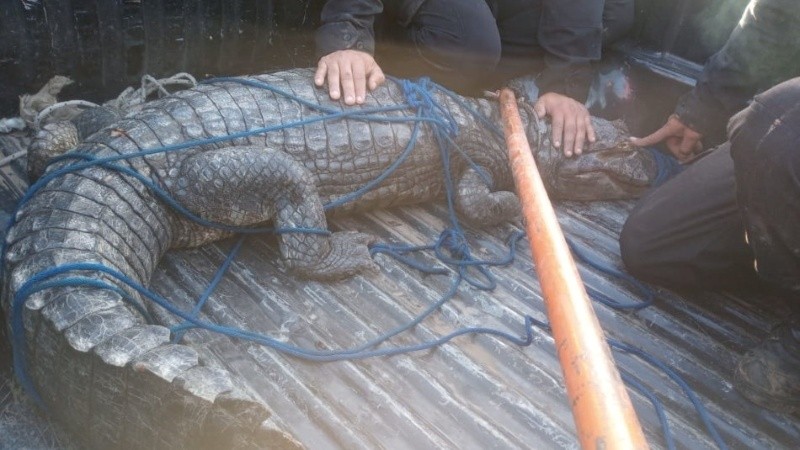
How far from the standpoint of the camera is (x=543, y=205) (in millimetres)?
1998

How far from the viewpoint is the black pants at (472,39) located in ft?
11.6

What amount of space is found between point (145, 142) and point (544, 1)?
2.46m

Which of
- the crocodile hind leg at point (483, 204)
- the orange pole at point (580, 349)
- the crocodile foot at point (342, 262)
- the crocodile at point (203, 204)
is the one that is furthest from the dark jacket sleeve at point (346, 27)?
the orange pole at point (580, 349)

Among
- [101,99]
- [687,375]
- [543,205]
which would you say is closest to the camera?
[543,205]

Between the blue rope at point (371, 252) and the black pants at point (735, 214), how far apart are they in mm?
193

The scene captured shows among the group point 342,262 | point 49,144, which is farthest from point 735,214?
point 49,144

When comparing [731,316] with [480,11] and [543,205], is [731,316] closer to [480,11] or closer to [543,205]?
[543,205]

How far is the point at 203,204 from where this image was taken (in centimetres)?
234

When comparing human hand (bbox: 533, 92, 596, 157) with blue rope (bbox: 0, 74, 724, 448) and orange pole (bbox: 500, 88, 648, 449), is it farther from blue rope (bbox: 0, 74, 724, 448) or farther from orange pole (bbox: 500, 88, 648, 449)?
orange pole (bbox: 500, 88, 648, 449)

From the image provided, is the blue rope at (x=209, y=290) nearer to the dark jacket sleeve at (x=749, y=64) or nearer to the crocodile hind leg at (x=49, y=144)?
the crocodile hind leg at (x=49, y=144)

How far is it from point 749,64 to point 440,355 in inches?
82.8

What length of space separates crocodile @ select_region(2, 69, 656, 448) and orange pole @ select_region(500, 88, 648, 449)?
66 cm

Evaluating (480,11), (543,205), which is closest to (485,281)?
(543,205)

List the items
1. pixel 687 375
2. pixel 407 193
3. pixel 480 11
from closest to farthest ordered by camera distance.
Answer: pixel 687 375, pixel 407 193, pixel 480 11
